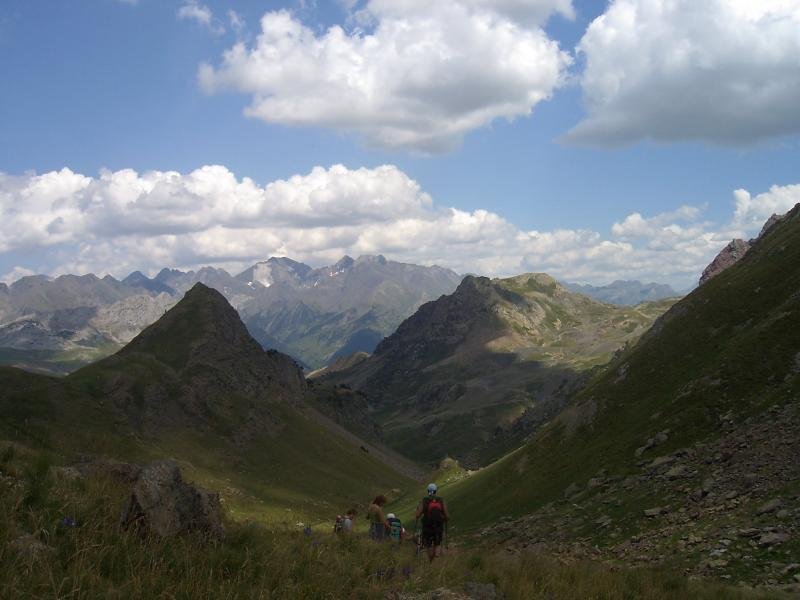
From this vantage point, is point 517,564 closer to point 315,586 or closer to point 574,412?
point 315,586

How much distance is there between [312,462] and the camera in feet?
390

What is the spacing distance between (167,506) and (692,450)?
3242 cm

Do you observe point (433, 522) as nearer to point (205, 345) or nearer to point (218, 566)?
point (218, 566)

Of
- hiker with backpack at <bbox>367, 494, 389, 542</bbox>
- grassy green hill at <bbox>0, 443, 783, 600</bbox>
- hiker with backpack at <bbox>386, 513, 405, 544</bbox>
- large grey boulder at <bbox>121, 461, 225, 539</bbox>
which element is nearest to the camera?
grassy green hill at <bbox>0, 443, 783, 600</bbox>

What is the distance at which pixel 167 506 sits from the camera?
11.7 metres

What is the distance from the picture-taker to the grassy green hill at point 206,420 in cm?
8544

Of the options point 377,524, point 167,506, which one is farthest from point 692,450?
point 167,506

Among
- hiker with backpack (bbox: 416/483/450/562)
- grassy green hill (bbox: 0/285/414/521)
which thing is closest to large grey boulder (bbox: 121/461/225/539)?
hiker with backpack (bbox: 416/483/450/562)

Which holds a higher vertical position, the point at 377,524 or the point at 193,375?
the point at 377,524

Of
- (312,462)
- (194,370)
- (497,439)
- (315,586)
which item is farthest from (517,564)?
(497,439)

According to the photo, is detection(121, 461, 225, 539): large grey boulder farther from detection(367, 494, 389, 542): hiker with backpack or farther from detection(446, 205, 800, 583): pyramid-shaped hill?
detection(446, 205, 800, 583): pyramid-shaped hill

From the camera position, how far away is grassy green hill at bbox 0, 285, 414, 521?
280 feet

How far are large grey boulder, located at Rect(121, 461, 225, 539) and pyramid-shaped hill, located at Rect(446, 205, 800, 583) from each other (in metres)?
17.0

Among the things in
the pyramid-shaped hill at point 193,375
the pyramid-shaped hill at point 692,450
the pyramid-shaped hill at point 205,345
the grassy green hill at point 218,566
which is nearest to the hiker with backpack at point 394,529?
the grassy green hill at point 218,566
